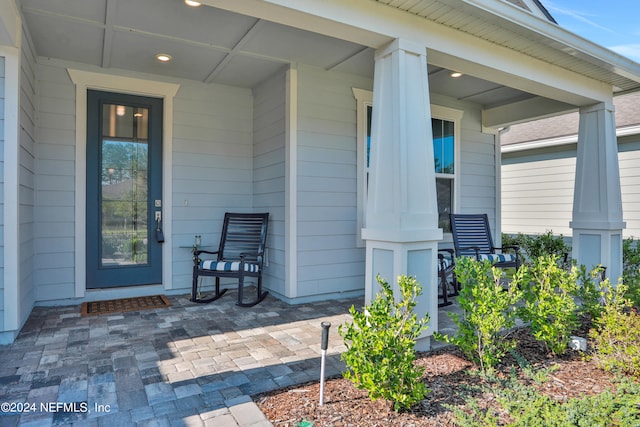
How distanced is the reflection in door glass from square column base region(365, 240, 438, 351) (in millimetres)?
2873

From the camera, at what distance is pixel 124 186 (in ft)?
14.6

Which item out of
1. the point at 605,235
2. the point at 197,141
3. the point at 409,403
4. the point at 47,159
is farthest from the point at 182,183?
the point at 605,235

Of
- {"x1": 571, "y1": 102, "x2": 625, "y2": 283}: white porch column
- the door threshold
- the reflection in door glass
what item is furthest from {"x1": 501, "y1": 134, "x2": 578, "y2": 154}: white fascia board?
the door threshold

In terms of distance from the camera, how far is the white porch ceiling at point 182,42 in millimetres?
3117

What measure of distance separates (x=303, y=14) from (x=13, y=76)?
2.18m

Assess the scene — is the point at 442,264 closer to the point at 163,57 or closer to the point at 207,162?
the point at 207,162

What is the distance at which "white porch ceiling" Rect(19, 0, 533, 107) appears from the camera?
3117 mm

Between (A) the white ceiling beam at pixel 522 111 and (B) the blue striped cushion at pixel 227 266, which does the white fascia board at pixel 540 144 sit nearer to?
(A) the white ceiling beam at pixel 522 111

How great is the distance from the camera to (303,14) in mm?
2506

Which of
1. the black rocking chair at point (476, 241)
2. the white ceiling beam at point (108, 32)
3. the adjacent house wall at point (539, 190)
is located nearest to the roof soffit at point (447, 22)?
the white ceiling beam at point (108, 32)

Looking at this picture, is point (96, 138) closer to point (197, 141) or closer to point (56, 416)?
point (197, 141)

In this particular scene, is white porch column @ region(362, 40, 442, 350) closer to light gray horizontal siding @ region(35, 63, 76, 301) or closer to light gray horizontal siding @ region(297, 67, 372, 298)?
light gray horizontal siding @ region(297, 67, 372, 298)

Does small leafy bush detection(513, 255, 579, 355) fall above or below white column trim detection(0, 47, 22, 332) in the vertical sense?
below

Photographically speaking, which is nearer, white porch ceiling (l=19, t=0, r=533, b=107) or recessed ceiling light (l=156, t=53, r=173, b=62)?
white porch ceiling (l=19, t=0, r=533, b=107)
